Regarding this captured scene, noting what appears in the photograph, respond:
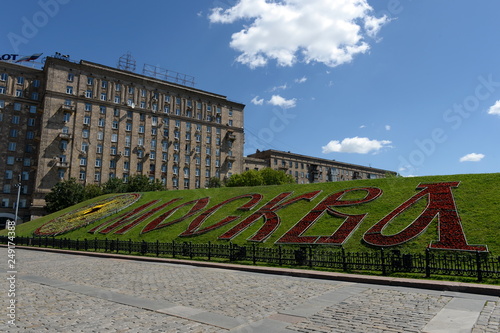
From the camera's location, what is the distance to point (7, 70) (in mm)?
71062

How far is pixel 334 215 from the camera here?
82.3 feet

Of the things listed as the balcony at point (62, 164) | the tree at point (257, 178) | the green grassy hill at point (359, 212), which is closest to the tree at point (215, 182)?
the tree at point (257, 178)

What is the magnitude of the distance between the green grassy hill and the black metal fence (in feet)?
6.70

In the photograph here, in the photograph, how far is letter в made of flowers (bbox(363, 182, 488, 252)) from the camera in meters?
18.0

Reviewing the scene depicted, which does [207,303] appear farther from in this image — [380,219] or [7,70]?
[7,70]

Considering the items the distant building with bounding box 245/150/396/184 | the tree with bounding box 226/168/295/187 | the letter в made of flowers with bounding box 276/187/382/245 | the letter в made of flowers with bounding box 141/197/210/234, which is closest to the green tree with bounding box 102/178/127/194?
the tree with bounding box 226/168/295/187

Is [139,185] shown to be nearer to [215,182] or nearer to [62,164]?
[62,164]

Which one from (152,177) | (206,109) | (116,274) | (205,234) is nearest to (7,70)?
(152,177)

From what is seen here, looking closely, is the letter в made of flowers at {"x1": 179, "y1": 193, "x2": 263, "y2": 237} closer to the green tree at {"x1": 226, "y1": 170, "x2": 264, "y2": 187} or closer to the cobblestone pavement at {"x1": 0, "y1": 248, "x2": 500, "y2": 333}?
the cobblestone pavement at {"x1": 0, "y1": 248, "x2": 500, "y2": 333}

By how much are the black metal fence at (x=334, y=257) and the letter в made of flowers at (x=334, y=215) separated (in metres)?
1.00

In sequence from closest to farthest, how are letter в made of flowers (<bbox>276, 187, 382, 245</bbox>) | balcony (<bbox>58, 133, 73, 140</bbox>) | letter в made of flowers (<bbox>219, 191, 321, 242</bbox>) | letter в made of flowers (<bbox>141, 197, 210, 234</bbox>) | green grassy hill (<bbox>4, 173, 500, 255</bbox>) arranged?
green grassy hill (<bbox>4, 173, 500, 255</bbox>)
letter в made of flowers (<bbox>276, 187, 382, 245</bbox>)
letter в made of flowers (<bbox>219, 191, 321, 242</bbox>)
letter в made of flowers (<bbox>141, 197, 210, 234</bbox>)
balcony (<bbox>58, 133, 73, 140</bbox>)

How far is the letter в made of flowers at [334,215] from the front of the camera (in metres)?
21.7

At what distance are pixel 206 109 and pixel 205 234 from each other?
2565 inches

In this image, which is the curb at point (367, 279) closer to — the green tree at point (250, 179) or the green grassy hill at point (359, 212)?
the green grassy hill at point (359, 212)
